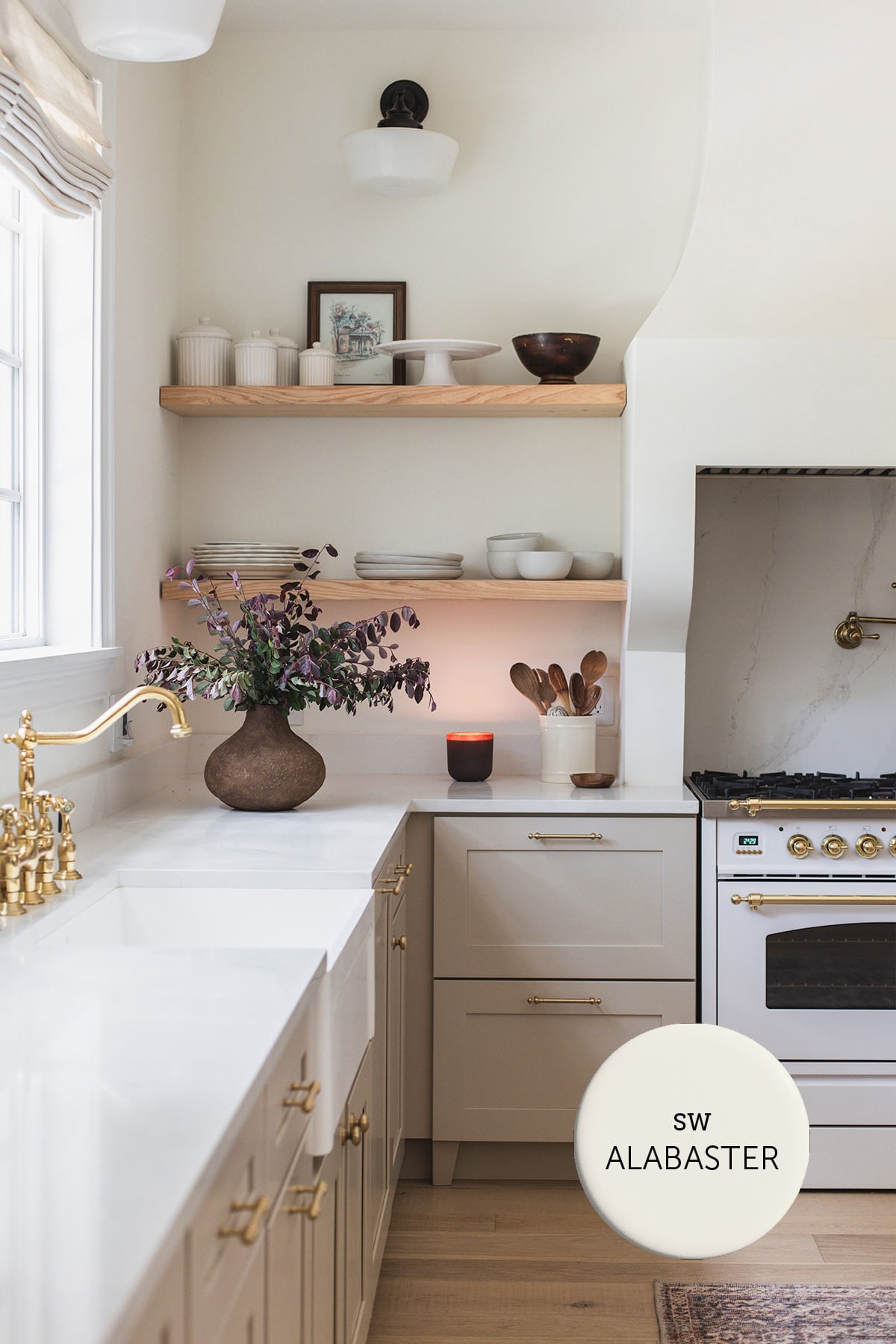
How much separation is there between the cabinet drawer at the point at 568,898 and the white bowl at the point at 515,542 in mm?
714

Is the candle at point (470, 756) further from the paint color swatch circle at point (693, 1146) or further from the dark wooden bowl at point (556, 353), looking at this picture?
the dark wooden bowl at point (556, 353)

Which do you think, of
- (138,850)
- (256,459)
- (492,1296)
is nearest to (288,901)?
(138,850)

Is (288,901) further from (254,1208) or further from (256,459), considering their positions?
(256,459)

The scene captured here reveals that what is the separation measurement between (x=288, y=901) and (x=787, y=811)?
127 centimetres

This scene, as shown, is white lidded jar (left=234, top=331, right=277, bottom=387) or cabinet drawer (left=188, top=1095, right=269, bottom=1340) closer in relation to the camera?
cabinet drawer (left=188, top=1095, right=269, bottom=1340)

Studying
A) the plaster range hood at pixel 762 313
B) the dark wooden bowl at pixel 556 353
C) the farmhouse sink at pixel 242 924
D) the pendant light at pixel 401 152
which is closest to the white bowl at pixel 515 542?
the plaster range hood at pixel 762 313

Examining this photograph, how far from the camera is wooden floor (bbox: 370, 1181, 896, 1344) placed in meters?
2.18

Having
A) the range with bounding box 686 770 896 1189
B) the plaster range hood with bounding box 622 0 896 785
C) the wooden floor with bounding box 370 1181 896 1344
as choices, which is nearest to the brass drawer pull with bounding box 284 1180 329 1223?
the wooden floor with bounding box 370 1181 896 1344

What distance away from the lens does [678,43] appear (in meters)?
3.09

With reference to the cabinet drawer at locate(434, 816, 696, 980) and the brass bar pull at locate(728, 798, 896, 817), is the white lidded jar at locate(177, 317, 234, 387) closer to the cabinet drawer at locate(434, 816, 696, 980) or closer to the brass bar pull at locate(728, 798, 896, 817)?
the cabinet drawer at locate(434, 816, 696, 980)

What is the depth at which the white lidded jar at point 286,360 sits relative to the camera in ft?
10.0

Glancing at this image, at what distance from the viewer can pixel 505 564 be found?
9.89 ft

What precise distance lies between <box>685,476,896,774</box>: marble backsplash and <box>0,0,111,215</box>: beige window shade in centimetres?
174

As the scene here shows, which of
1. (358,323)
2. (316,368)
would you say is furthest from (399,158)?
(316,368)
